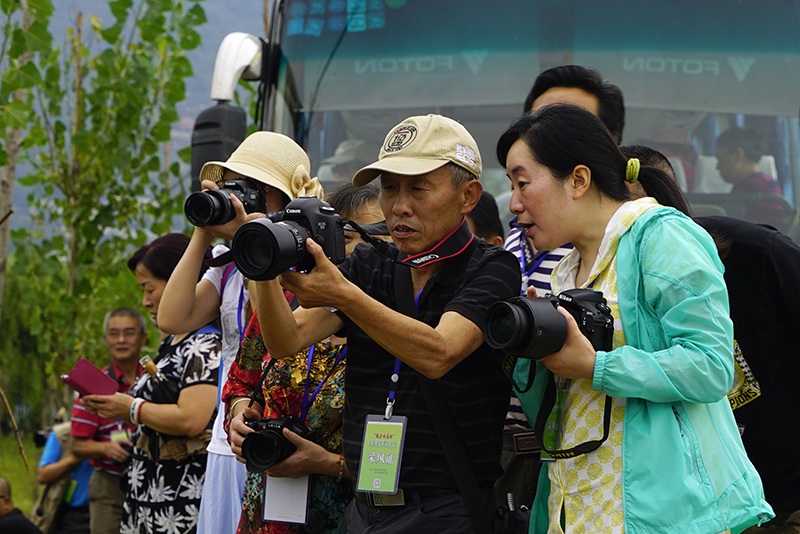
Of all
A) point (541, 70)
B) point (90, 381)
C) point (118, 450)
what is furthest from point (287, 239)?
point (118, 450)

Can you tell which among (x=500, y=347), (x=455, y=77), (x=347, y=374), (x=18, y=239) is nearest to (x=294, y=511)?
(x=347, y=374)

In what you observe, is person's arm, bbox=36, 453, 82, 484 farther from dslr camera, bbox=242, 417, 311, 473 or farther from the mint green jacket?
the mint green jacket

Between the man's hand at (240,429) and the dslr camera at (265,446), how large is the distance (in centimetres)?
6

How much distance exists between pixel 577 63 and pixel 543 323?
3257 millimetres

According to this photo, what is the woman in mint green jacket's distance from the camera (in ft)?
8.63

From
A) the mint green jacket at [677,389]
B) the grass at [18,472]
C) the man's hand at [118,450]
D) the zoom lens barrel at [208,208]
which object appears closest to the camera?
the mint green jacket at [677,389]

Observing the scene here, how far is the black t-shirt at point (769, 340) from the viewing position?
11.0 feet

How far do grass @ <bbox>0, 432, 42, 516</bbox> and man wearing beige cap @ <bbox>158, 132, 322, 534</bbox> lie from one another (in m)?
5.98

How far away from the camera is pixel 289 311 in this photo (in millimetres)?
3137

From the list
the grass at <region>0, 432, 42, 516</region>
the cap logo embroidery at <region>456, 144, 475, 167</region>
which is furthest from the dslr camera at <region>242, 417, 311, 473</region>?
the grass at <region>0, 432, 42, 516</region>

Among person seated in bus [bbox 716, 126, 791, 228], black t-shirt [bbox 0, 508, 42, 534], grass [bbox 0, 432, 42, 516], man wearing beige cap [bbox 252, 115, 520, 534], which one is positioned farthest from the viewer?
grass [bbox 0, 432, 42, 516]

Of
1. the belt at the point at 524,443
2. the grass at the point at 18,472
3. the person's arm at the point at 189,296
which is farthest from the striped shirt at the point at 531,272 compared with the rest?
the grass at the point at 18,472

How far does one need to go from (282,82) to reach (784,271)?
135 inches

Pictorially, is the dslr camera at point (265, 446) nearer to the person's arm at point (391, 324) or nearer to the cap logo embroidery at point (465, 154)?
the person's arm at point (391, 324)
